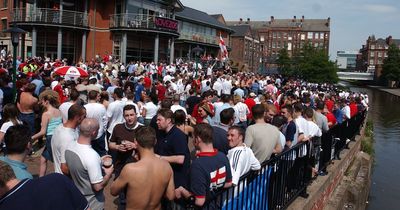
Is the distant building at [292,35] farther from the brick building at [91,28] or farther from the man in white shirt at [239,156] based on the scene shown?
the man in white shirt at [239,156]

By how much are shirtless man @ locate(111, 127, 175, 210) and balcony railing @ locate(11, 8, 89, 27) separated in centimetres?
2908

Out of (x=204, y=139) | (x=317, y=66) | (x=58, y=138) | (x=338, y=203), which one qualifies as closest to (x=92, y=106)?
(x=58, y=138)

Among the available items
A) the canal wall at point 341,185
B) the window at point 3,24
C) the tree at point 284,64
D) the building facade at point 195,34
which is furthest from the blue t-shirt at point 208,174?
the tree at point 284,64

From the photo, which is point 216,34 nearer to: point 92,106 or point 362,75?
point 92,106

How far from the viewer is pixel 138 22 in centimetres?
3331

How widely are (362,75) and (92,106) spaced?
124386 millimetres

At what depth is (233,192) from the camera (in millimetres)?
4750

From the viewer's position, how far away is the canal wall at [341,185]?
810 centimetres

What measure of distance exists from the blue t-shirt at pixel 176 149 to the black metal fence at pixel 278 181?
75 cm

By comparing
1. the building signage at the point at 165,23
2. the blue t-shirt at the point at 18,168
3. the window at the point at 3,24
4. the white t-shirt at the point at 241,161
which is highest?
the building signage at the point at 165,23

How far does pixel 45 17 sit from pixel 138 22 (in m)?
7.25

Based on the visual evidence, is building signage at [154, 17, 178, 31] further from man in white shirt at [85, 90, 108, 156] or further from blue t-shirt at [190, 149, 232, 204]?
blue t-shirt at [190, 149, 232, 204]

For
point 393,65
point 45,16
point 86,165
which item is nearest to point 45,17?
point 45,16

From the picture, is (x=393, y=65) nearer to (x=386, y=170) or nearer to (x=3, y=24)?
(x=386, y=170)
